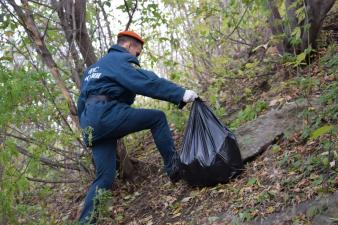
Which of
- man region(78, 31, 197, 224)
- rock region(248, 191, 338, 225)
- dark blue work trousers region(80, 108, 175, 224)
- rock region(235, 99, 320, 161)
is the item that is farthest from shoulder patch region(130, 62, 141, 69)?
rock region(248, 191, 338, 225)

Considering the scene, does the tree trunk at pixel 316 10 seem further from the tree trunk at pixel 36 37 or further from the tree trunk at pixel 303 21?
the tree trunk at pixel 36 37

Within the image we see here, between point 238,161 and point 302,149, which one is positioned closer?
point 302,149

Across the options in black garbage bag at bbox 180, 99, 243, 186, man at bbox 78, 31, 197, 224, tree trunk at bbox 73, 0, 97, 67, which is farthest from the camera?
tree trunk at bbox 73, 0, 97, 67

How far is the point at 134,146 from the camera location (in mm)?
5594

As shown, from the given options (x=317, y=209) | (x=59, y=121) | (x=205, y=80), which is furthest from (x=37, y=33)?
(x=205, y=80)

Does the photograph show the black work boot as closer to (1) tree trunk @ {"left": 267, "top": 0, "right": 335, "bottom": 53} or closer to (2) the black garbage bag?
(2) the black garbage bag

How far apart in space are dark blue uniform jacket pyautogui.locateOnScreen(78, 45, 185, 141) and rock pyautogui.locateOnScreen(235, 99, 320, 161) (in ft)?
→ 2.55

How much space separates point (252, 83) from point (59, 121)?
2.65 meters

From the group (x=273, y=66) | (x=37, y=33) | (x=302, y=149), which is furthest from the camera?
(x=273, y=66)

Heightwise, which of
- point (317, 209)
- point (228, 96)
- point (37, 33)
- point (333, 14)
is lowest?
point (317, 209)

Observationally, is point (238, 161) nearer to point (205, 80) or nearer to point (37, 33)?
point (37, 33)

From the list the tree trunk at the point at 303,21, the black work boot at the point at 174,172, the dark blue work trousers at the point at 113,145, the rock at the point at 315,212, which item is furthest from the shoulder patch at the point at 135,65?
the rock at the point at 315,212

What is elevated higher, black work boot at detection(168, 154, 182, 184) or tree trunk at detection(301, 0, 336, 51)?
tree trunk at detection(301, 0, 336, 51)

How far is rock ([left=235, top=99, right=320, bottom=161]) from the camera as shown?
12.5 ft
